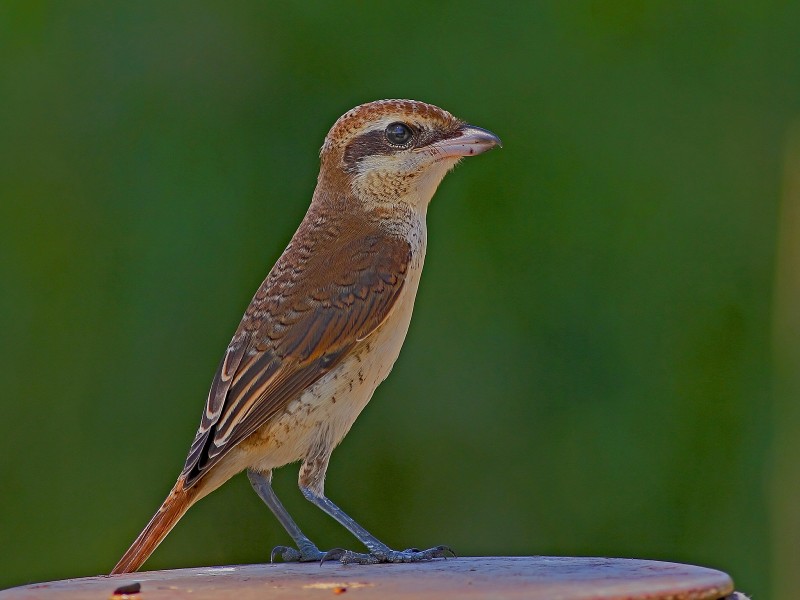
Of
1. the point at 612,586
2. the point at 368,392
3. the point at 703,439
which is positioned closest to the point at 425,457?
the point at 703,439

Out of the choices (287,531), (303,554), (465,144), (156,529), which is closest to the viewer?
(156,529)

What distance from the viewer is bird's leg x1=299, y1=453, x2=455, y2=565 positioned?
13.7 ft

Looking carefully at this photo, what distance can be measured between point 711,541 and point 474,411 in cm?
132

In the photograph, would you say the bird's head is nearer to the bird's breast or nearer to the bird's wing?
the bird's wing

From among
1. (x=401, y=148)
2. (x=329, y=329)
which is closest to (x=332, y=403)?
(x=329, y=329)

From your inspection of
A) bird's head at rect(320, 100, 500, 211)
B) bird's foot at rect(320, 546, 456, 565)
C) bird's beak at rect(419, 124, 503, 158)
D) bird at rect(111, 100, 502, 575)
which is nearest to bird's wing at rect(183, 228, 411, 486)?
bird at rect(111, 100, 502, 575)

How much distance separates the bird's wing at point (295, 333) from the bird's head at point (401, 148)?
24 centimetres

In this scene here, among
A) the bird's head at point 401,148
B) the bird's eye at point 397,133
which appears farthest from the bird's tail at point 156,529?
the bird's eye at point 397,133

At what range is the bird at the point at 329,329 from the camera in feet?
15.0

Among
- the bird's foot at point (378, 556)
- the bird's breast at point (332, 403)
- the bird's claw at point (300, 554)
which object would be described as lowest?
the bird's claw at point (300, 554)

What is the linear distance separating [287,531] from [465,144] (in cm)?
144

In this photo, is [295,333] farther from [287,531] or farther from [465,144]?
[465,144]

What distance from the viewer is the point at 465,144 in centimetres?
493

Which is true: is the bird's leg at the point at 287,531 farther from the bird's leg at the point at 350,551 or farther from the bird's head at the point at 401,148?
the bird's head at the point at 401,148
